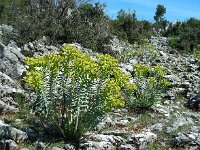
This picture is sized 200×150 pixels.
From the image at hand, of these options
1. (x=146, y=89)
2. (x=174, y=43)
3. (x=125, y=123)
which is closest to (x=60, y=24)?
(x=146, y=89)

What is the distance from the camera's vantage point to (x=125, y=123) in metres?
14.3

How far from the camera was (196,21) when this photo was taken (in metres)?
48.9

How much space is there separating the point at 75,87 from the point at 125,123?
2918 mm

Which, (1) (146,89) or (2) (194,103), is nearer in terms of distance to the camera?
(1) (146,89)

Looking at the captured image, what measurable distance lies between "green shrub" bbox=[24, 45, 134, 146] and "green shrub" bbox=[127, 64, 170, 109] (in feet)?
13.5

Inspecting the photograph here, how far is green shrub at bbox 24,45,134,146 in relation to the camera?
11625mm

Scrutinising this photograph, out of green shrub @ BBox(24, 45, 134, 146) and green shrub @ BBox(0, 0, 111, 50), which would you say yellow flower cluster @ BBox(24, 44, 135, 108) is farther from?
green shrub @ BBox(0, 0, 111, 50)

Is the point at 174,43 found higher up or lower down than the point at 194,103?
higher up

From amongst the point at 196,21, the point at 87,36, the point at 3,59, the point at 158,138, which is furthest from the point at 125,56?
the point at 196,21

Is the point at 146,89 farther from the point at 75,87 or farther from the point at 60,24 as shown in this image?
the point at 60,24

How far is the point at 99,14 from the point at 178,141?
18.4m

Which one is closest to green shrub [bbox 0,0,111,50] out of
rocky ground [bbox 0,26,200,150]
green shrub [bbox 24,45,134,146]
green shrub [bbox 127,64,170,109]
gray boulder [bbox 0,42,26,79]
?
rocky ground [bbox 0,26,200,150]

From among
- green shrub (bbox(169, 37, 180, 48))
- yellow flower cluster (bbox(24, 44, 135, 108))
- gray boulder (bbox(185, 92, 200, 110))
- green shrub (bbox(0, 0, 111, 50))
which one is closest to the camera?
yellow flower cluster (bbox(24, 44, 135, 108))

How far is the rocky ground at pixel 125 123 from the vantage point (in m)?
11.8
